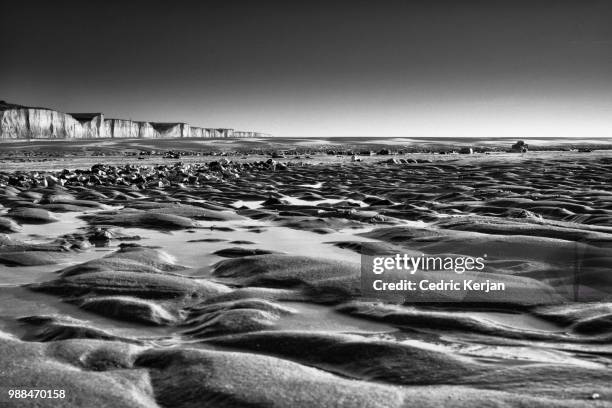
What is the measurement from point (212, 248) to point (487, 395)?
2.83 m

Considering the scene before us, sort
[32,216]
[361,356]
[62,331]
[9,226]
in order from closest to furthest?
1. [361,356]
2. [62,331]
3. [9,226]
4. [32,216]

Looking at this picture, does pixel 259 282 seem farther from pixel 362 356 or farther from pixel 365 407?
pixel 365 407

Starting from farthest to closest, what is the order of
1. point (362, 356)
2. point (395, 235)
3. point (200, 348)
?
point (395, 235) < point (200, 348) < point (362, 356)

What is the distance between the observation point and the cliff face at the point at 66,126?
9031cm

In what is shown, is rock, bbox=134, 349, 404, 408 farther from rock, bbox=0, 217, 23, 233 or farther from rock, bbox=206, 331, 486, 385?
rock, bbox=0, 217, 23, 233

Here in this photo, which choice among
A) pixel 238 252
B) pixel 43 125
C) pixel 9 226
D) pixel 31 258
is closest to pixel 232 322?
pixel 238 252

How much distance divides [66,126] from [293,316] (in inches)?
4471

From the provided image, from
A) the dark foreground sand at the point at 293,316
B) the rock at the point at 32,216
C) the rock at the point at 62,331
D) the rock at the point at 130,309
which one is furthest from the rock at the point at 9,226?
the rock at the point at 62,331

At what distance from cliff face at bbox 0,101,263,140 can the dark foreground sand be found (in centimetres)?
9118

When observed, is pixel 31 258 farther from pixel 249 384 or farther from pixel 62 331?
pixel 249 384

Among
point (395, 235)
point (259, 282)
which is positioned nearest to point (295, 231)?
point (395, 235)

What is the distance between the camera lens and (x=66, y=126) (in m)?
104

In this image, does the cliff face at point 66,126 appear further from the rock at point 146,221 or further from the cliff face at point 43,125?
the rock at point 146,221

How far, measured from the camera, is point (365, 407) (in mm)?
1416
